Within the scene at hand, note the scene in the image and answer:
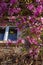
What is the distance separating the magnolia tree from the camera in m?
5.92

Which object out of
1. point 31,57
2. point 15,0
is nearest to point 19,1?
point 15,0

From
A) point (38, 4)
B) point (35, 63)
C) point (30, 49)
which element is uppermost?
point (38, 4)

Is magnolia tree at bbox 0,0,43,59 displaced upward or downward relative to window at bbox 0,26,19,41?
upward

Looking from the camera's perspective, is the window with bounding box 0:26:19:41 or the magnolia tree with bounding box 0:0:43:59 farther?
the window with bounding box 0:26:19:41

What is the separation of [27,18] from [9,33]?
1.11 meters

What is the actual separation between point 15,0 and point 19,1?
246 millimetres

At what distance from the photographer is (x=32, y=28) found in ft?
19.3

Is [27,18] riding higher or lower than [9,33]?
higher

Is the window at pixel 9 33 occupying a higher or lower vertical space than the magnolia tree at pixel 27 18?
lower

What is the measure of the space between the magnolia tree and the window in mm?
507

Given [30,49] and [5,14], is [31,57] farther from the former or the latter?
[5,14]

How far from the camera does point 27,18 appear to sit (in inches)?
237

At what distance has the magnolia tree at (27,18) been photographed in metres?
5.92

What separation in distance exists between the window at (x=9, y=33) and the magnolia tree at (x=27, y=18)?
51 cm
